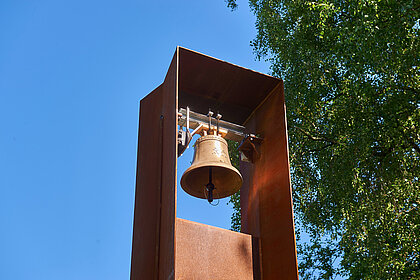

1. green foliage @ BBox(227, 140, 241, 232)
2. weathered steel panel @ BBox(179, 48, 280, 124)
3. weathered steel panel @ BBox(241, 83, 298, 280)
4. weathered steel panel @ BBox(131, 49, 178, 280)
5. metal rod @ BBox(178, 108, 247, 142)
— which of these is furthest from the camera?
green foliage @ BBox(227, 140, 241, 232)

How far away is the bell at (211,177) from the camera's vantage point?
5195 millimetres

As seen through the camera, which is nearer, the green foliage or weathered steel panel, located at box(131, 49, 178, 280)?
weathered steel panel, located at box(131, 49, 178, 280)

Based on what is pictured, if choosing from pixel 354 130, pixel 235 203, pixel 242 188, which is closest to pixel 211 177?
pixel 242 188

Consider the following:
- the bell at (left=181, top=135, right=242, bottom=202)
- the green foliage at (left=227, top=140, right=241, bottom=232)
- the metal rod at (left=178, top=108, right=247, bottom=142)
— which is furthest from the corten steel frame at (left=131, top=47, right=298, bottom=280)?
the green foliage at (left=227, top=140, right=241, bottom=232)

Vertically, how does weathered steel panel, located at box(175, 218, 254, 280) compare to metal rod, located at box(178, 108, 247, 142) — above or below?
below

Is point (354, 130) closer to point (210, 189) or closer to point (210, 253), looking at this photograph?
point (210, 189)

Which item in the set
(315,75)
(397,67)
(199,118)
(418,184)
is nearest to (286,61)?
(315,75)

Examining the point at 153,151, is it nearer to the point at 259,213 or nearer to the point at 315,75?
the point at 259,213

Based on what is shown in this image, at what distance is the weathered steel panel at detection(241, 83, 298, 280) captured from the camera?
4668 mm

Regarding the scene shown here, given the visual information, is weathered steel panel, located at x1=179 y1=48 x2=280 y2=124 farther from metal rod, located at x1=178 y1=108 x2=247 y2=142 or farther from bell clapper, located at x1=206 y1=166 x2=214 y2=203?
bell clapper, located at x1=206 y1=166 x2=214 y2=203

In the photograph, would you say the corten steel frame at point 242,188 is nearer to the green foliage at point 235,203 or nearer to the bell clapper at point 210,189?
the bell clapper at point 210,189

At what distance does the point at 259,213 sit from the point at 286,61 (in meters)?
6.54

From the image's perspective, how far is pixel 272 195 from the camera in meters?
5.02

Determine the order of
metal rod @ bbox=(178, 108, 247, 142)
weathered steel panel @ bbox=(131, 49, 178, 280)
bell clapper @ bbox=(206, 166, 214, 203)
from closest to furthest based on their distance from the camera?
weathered steel panel @ bbox=(131, 49, 178, 280)
bell clapper @ bbox=(206, 166, 214, 203)
metal rod @ bbox=(178, 108, 247, 142)
